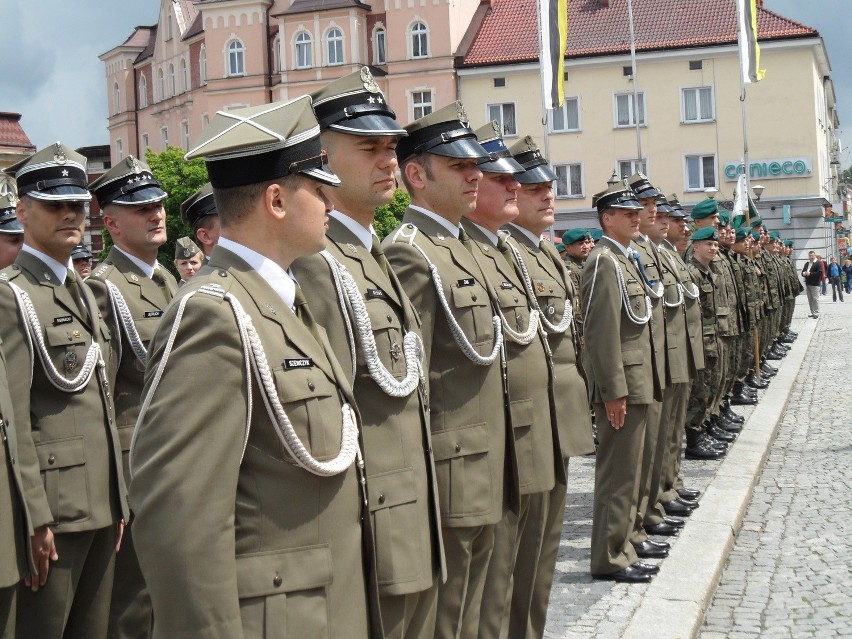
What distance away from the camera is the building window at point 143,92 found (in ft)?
228

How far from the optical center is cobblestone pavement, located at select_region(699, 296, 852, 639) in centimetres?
649

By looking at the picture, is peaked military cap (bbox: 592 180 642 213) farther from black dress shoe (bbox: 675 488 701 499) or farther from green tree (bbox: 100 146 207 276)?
green tree (bbox: 100 146 207 276)

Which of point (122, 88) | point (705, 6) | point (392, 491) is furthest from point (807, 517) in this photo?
point (122, 88)

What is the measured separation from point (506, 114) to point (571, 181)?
4.27m

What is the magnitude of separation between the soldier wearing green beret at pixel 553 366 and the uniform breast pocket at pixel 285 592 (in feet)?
8.23

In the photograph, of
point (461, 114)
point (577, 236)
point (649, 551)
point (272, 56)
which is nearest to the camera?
point (461, 114)

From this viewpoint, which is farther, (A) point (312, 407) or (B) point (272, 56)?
(B) point (272, 56)

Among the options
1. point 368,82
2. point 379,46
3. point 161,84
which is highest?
point 161,84

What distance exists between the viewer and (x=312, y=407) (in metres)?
2.87

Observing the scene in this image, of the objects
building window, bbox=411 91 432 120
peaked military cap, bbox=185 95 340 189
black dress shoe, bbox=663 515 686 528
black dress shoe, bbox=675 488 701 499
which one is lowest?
black dress shoe, bbox=663 515 686 528

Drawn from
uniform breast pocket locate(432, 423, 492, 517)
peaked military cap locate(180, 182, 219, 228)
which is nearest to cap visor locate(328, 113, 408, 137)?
uniform breast pocket locate(432, 423, 492, 517)

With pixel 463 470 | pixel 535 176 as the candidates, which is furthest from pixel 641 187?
pixel 463 470

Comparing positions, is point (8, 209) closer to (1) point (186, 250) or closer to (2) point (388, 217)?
(1) point (186, 250)

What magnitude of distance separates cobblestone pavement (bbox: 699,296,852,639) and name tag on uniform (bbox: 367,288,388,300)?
3312 millimetres
